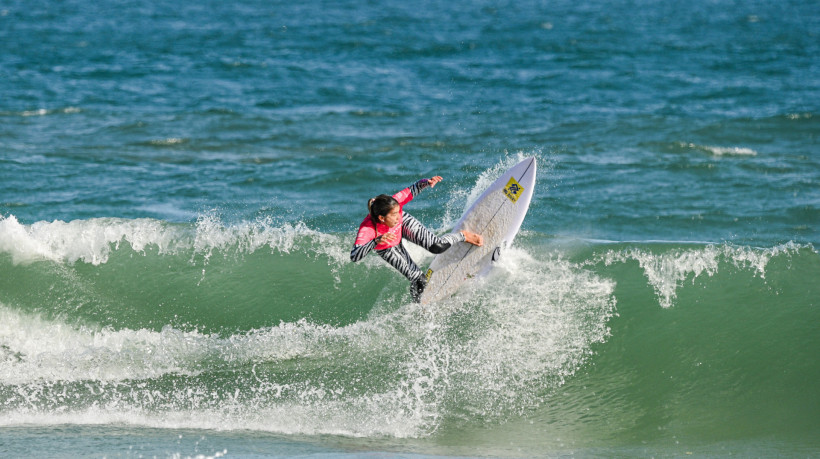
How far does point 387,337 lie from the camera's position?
26.4ft

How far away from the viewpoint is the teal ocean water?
703cm

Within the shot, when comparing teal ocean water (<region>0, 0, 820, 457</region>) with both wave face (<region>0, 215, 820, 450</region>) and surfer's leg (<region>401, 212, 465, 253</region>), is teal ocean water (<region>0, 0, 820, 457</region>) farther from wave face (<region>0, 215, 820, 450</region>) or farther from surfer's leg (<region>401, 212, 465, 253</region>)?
surfer's leg (<region>401, 212, 465, 253</region>)

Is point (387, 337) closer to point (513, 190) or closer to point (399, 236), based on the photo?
point (399, 236)

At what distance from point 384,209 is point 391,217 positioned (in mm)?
125

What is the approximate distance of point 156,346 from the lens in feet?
26.7

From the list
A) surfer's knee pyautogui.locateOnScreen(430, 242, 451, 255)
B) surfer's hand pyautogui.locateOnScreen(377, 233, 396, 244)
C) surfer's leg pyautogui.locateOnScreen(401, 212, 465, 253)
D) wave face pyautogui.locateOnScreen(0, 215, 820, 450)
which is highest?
surfer's hand pyautogui.locateOnScreen(377, 233, 396, 244)

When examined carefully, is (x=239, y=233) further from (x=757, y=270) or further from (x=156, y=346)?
(x=757, y=270)

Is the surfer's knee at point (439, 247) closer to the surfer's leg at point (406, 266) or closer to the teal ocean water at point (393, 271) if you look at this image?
the surfer's leg at point (406, 266)

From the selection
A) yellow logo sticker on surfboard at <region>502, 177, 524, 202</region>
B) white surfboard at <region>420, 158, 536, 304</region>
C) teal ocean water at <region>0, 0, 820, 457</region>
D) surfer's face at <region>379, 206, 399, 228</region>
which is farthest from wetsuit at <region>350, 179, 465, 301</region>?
yellow logo sticker on surfboard at <region>502, 177, 524, 202</region>

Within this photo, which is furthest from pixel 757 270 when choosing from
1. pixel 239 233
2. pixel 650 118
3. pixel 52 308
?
pixel 650 118

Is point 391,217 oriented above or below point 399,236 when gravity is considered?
above

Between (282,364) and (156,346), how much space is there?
4.29ft

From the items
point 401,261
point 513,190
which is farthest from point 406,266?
point 513,190

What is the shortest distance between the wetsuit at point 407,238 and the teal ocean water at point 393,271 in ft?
1.51
